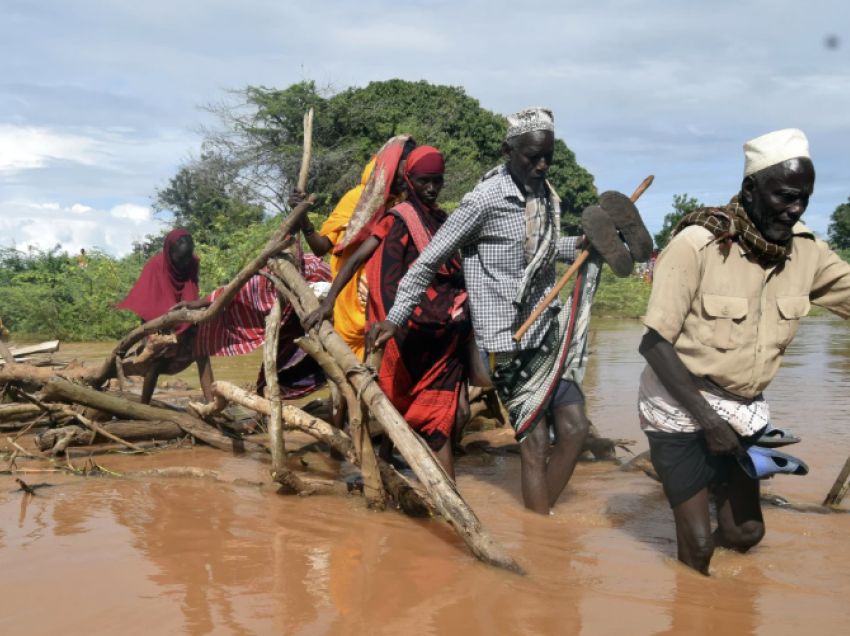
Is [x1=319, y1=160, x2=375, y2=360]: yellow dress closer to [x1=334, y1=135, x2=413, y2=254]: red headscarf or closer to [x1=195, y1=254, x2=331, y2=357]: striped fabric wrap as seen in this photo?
[x1=334, y1=135, x2=413, y2=254]: red headscarf

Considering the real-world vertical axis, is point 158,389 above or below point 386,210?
below

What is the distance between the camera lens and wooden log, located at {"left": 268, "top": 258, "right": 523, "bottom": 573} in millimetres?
3156

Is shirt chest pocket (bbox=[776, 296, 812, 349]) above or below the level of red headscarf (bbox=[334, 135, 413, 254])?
below

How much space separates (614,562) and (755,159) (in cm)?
166

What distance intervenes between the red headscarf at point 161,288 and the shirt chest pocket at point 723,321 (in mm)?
5160

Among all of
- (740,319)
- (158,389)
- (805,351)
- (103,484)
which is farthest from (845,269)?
(805,351)

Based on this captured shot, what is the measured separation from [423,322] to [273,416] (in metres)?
1.04

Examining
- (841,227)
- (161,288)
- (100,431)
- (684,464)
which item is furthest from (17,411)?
Answer: (841,227)

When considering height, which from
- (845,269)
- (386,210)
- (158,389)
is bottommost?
(158,389)

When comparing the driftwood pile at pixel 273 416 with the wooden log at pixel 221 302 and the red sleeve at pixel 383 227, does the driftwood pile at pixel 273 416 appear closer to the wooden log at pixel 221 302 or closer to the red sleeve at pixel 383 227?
the wooden log at pixel 221 302

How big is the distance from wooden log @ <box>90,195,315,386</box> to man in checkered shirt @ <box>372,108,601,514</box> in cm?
96

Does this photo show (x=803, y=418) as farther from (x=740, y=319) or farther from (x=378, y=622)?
(x=378, y=622)

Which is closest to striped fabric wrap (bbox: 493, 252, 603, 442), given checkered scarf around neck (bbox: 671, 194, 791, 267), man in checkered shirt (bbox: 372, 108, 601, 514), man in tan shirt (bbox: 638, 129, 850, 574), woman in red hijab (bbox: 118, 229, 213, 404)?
man in checkered shirt (bbox: 372, 108, 601, 514)

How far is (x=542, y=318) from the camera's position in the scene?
4.01 m
